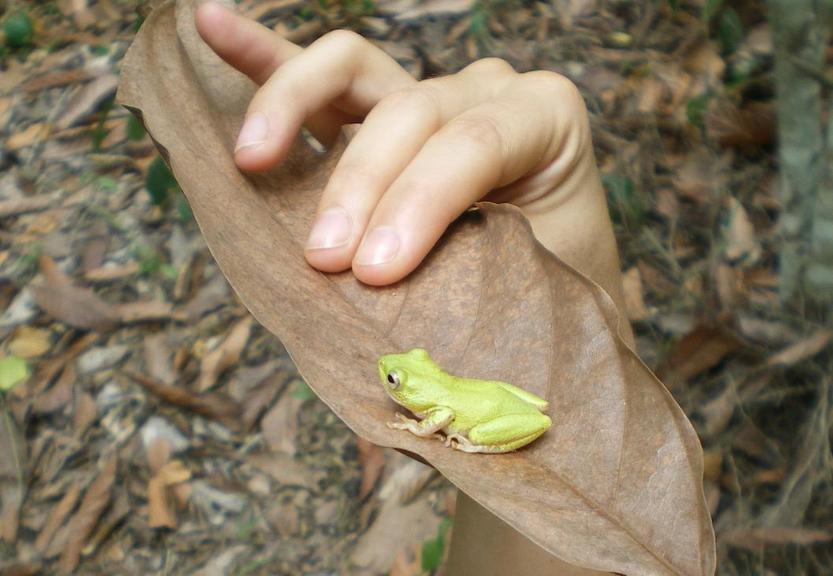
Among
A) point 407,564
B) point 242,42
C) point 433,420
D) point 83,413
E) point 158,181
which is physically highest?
point 242,42

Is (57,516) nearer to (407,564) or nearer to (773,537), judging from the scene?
(407,564)

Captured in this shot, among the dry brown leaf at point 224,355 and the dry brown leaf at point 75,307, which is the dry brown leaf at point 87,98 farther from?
the dry brown leaf at point 224,355

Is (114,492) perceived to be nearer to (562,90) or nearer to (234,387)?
(234,387)

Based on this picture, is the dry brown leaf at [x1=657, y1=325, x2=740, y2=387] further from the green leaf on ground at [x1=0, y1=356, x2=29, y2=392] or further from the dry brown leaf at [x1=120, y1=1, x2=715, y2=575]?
the green leaf on ground at [x1=0, y1=356, x2=29, y2=392]

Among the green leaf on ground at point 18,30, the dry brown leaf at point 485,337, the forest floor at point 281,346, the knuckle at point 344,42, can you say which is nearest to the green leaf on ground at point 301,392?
the forest floor at point 281,346

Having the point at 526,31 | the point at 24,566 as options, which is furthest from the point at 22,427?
the point at 526,31

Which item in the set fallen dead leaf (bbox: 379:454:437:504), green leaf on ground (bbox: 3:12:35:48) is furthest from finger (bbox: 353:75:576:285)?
green leaf on ground (bbox: 3:12:35:48)

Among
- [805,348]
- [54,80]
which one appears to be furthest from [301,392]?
[54,80]
